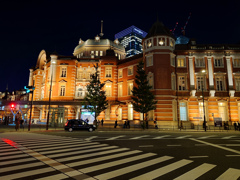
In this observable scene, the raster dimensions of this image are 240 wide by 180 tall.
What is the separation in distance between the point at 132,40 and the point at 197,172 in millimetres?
157316

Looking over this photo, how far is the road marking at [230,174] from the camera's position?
17.2 ft

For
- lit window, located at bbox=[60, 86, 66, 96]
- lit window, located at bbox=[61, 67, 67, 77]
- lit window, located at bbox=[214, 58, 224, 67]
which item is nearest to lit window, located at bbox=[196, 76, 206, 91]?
lit window, located at bbox=[214, 58, 224, 67]

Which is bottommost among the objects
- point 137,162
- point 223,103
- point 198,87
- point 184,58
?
point 137,162

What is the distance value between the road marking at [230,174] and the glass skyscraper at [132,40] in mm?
145951

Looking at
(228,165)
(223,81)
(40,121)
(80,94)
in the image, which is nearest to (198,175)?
(228,165)

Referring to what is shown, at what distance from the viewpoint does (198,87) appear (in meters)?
30.5

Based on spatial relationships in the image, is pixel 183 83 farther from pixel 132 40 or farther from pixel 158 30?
pixel 132 40

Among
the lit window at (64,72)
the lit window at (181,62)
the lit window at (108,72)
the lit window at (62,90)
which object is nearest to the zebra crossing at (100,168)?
the lit window at (181,62)

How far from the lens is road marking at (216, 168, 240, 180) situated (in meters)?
5.25

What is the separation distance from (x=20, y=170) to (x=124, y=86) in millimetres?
30459

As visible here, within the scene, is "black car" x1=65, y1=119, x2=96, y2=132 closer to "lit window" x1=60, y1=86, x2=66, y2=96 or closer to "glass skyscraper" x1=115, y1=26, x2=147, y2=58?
"lit window" x1=60, y1=86, x2=66, y2=96

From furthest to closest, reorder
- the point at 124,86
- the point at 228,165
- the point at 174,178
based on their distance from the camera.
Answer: the point at 124,86, the point at 228,165, the point at 174,178

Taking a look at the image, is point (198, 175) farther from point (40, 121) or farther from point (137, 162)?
point (40, 121)

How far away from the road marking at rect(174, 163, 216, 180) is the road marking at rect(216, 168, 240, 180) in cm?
54
